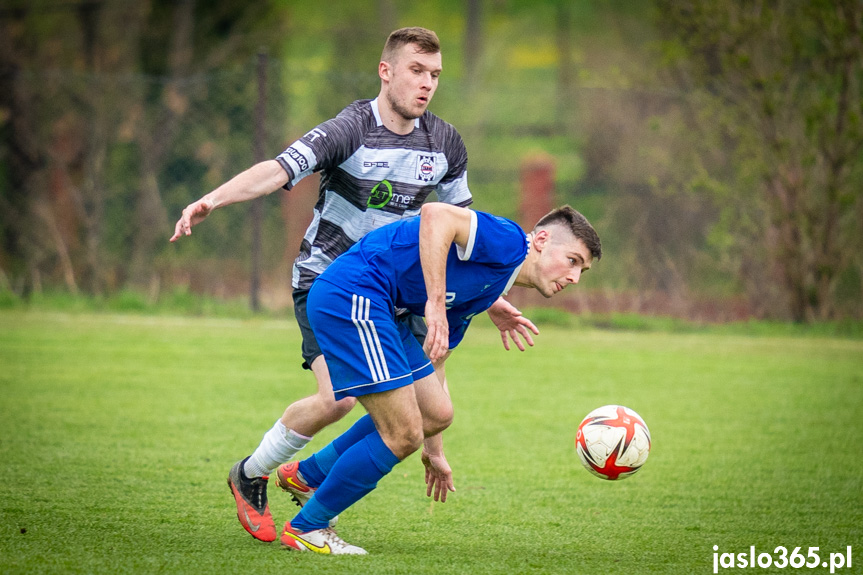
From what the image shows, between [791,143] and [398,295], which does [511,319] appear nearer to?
[398,295]

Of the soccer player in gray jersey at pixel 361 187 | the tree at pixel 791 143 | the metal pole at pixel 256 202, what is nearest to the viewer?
the soccer player in gray jersey at pixel 361 187

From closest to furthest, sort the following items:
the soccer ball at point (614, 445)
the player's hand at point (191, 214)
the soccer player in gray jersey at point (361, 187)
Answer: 1. the player's hand at point (191, 214)
2. the soccer player in gray jersey at point (361, 187)
3. the soccer ball at point (614, 445)

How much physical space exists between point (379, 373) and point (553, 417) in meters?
3.50

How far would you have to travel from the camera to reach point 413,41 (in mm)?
4223

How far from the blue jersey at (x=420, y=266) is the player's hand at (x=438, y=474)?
72 centimetres

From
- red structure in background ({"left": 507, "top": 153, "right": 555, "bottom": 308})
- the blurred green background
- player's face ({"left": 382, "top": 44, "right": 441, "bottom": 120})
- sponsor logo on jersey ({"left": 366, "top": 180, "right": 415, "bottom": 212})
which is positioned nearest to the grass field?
sponsor logo on jersey ({"left": 366, "top": 180, "right": 415, "bottom": 212})

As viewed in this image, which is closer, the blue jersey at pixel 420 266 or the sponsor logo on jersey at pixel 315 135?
the blue jersey at pixel 420 266

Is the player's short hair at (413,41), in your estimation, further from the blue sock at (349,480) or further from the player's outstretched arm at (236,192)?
the blue sock at (349,480)

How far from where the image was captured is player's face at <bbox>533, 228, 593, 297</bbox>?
369 centimetres

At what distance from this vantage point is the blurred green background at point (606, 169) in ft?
40.9

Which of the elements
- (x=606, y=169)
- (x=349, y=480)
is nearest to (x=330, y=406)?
(x=349, y=480)

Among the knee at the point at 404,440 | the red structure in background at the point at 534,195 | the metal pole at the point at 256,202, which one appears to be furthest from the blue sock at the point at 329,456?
the red structure in background at the point at 534,195

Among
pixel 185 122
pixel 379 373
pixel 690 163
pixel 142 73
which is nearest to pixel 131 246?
pixel 185 122

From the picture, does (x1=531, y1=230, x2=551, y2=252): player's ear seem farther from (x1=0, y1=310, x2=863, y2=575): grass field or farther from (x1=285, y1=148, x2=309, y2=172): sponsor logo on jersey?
(x1=0, y1=310, x2=863, y2=575): grass field
